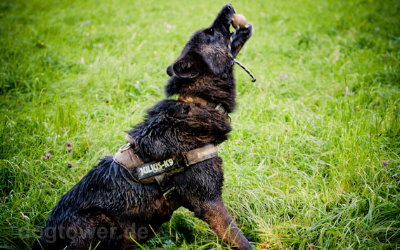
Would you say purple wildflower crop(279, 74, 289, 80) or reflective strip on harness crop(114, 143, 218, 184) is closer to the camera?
reflective strip on harness crop(114, 143, 218, 184)

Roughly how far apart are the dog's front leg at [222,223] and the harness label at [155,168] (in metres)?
0.41

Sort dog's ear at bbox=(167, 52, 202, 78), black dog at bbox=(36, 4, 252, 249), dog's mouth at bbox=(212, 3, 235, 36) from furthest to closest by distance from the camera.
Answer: dog's mouth at bbox=(212, 3, 235, 36)
dog's ear at bbox=(167, 52, 202, 78)
black dog at bbox=(36, 4, 252, 249)

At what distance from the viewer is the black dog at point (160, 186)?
2111mm

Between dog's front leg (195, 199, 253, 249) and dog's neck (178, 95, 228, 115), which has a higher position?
dog's neck (178, 95, 228, 115)

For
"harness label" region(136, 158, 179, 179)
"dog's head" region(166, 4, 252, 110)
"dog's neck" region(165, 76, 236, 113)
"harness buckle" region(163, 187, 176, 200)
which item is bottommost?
"harness buckle" region(163, 187, 176, 200)

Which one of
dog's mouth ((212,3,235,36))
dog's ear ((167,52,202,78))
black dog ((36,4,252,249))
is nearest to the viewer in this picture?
black dog ((36,4,252,249))

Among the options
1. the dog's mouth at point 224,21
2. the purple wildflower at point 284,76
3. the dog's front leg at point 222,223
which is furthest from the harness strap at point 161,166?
the purple wildflower at point 284,76

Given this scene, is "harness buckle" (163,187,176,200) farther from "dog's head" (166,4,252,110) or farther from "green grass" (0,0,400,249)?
"dog's head" (166,4,252,110)

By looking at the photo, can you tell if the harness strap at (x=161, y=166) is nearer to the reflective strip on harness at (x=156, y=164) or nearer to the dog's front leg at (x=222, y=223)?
the reflective strip on harness at (x=156, y=164)

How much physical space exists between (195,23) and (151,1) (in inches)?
171

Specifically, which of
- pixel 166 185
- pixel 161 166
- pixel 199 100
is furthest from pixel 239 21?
pixel 166 185

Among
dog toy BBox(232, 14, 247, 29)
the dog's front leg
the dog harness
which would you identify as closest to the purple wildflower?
dog toy BBox(232, 14, 247, 29)

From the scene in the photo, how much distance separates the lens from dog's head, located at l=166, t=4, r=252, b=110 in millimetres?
2404

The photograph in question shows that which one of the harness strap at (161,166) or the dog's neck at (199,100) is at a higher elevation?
the dog's neck at (199,100)
